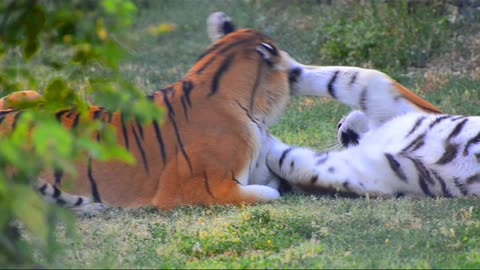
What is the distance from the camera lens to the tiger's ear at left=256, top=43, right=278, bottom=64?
5.29 meters

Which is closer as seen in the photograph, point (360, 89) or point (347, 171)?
point (347, 171)

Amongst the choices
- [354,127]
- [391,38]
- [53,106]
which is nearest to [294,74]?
[354,127]

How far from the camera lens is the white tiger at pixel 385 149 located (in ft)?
16.6

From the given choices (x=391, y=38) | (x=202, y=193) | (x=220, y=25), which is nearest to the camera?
(x=202, y=193)

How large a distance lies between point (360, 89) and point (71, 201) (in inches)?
65.9

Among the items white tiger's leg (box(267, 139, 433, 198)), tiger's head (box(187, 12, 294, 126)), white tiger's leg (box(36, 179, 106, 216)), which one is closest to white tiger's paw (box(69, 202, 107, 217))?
white tiger's leg (box(36, 179, 106, 216))

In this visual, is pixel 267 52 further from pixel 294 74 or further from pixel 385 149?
pixel 385 149

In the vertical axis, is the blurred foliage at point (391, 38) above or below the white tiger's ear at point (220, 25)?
below

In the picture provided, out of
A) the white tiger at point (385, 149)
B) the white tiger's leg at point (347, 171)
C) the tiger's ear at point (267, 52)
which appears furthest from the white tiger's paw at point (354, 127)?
the tiger's ear at point (267, 52)

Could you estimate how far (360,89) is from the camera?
5363 millimetres

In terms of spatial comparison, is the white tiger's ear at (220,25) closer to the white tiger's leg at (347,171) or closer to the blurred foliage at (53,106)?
the white tiger's leg at (347,171)

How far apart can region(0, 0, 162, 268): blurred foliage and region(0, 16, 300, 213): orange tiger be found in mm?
1721

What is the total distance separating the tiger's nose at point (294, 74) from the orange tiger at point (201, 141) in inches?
2.6

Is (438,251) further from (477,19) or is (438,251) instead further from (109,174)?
(477,19)
